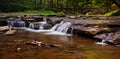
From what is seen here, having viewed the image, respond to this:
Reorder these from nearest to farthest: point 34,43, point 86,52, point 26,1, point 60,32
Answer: point 86,52, point 34,43, point 60,32, point 26,1

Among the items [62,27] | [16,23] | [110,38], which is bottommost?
[16,23]

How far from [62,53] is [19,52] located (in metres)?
1.90

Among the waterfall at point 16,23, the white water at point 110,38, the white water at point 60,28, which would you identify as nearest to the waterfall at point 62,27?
the white water at point 60,28

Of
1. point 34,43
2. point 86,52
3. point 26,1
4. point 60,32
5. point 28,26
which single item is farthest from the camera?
point 26,1

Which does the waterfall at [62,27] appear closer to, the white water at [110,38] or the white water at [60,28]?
the white water at [60,28]

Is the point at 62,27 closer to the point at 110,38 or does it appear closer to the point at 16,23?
the point at 16,23

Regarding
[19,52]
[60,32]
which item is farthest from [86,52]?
[60,32]

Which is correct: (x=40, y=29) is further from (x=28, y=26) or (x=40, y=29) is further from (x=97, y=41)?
(x=97, y=41)

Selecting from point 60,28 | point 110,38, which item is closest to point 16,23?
point 60,28

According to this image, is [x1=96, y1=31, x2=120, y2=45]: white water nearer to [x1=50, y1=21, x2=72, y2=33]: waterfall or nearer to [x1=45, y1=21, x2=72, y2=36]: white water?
[x1=45, y1=21, x2=72, y2=36]: white water

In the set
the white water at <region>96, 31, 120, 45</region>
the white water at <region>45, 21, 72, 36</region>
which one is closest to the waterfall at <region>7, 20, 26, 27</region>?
the white water at <region>45, 21, 72, 36</region>

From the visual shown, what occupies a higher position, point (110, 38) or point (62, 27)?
point (110, 38)

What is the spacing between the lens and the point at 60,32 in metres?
18.5

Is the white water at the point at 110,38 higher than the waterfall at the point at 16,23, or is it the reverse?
the white water at the point at 110,38
